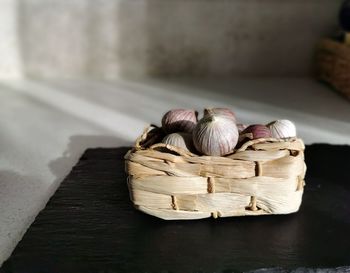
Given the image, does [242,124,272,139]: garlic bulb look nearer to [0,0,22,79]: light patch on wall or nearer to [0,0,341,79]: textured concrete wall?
[0,0,341,79]: textured concrete wall

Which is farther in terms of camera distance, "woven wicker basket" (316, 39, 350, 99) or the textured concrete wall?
the textured concrete wall

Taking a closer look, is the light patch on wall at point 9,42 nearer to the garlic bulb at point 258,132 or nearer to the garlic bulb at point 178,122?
the garlic bulb at point 178,122

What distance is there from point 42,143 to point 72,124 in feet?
0.69

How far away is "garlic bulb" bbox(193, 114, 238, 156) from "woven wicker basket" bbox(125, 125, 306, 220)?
15mm

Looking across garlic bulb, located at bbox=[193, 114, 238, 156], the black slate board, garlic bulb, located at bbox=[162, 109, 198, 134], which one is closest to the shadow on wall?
the black slate board

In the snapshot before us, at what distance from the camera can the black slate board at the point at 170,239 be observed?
58 centimetres

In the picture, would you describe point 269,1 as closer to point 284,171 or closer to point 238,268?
point 284,171

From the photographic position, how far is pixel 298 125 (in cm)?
134

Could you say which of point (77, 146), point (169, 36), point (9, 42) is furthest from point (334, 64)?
point (9, 42)

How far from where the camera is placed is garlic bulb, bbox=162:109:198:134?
0.75 meters

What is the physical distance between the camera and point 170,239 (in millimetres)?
640

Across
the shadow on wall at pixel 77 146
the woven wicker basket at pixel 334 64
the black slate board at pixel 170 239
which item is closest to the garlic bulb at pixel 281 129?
the black slate board at pixel 170 239

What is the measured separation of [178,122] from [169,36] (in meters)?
1.55

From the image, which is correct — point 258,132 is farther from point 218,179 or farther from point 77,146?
point 77,146
